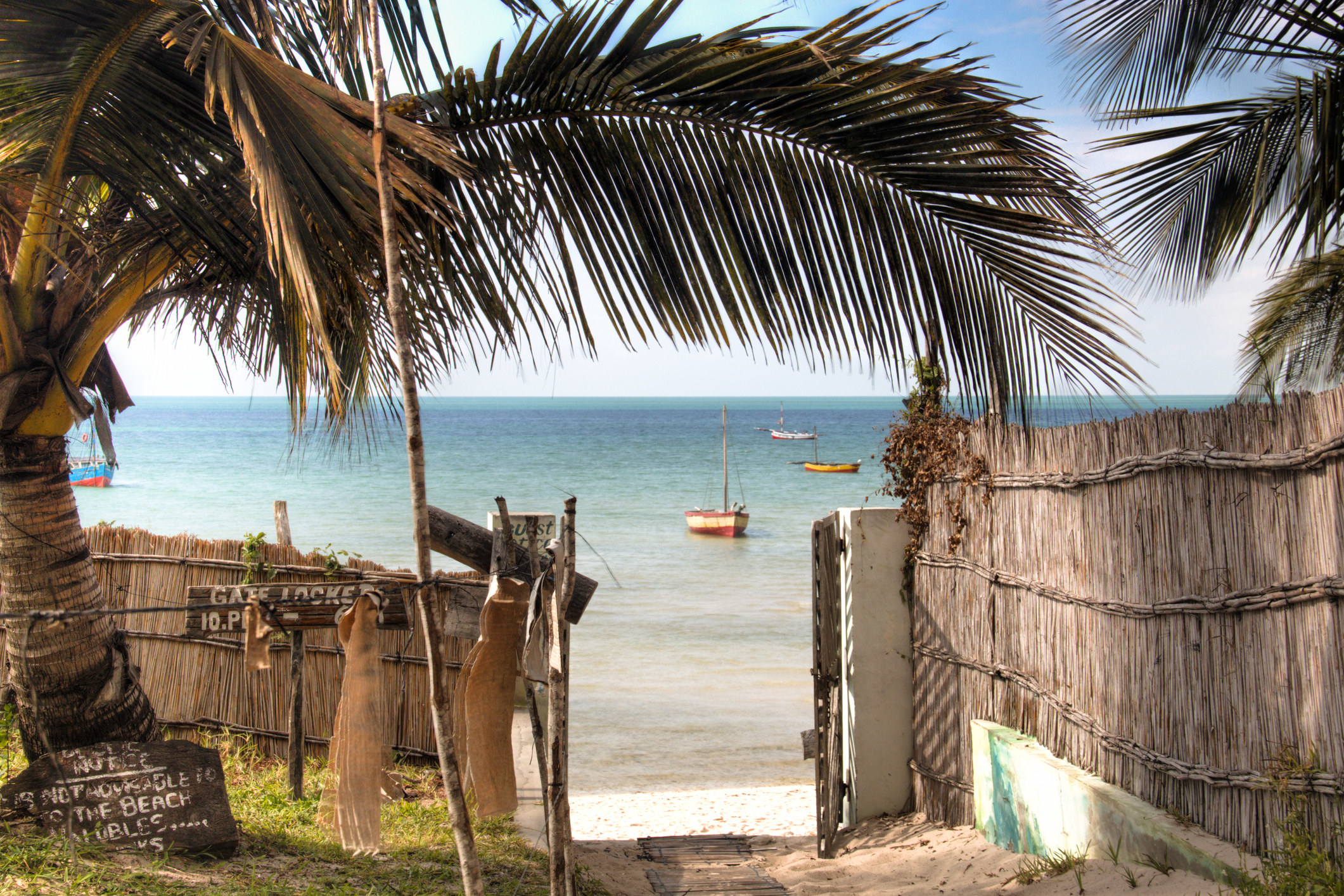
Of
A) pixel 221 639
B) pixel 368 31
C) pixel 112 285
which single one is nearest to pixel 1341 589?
pixel 368 31

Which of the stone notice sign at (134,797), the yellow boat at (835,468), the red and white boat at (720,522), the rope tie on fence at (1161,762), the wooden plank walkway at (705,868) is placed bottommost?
the wooden plank walkway at (705,868)

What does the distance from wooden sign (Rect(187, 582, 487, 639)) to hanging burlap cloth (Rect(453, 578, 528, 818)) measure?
339 mm

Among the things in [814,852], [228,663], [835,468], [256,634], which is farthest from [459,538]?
[835,468]

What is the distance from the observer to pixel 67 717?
11.5ft

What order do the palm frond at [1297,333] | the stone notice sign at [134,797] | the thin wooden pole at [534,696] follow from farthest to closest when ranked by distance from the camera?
the palm frond at [1297,333] → the stone notice sign at [134,797] → the thin wooden pole at [534,696]

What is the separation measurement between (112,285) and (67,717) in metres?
1.73

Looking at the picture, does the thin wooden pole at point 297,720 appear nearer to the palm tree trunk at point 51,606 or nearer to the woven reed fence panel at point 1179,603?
the palm tree trunk at point 51,606

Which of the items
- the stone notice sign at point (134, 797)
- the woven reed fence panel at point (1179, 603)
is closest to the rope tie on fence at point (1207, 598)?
the woven reed fence panel at point (1179, 603)

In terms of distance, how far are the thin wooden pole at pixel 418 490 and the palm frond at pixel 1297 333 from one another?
6559 mm

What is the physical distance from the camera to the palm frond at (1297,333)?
21.6ft

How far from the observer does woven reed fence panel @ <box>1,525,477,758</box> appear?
5.43m

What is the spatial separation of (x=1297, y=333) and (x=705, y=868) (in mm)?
6206

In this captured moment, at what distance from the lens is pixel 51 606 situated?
335 centimetres

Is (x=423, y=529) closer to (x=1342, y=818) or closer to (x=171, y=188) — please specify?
(x=171, y=188)
